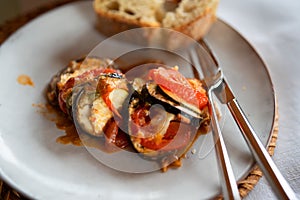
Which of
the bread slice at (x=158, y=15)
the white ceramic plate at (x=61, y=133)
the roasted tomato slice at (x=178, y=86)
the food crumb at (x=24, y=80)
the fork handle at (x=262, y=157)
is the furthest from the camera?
the bread slice at (x=158, y=15)

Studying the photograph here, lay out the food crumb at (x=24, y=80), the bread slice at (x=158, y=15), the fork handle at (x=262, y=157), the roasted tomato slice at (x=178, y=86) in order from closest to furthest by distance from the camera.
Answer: the fork handle at (x=262, y=157) → the roasted tomato slice at (x=178, y=86) → the food crumb at (x=24, y=80) → the bread slice at (x=158, y=15)

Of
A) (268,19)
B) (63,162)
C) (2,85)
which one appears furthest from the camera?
(268,19)

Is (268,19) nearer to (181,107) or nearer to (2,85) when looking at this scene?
(181,107)

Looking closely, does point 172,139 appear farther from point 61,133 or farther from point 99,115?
point 61,133

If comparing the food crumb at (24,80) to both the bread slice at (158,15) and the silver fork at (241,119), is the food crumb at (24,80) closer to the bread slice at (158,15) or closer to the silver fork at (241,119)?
the bread slice at (158,15)

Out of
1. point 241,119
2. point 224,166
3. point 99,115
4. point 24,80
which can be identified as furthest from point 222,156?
point 24,80

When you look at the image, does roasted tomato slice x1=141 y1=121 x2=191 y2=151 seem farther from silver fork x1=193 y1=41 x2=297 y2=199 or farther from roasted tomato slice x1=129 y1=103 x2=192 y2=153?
silver fork x1=193 y1=41 x2=297 y2=199

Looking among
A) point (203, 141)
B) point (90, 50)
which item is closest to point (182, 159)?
point (203, 141)

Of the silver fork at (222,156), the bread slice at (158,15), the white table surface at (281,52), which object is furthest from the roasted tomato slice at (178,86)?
the bread slice at (158,15)
